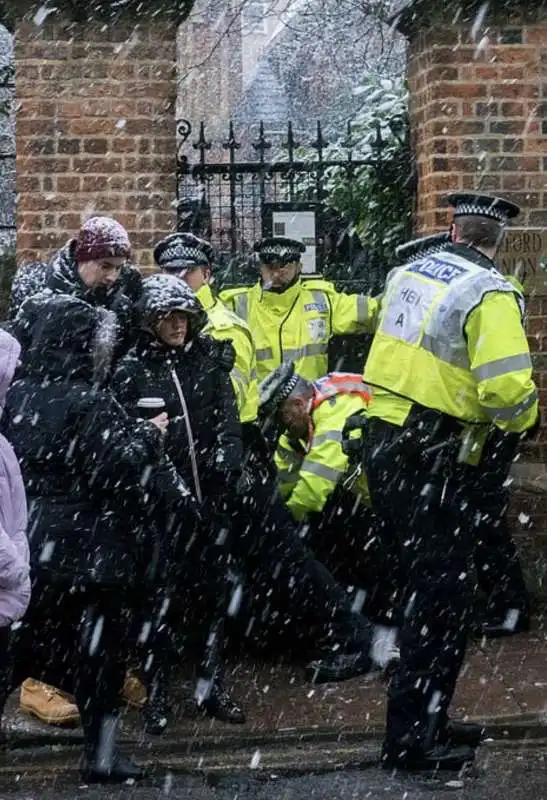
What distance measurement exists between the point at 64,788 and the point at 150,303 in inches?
72.0

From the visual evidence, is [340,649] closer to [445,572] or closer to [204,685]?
[204,685]

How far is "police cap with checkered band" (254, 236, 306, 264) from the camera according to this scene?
7.73 meters

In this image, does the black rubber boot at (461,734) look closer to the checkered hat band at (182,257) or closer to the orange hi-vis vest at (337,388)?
the orange hi-vis vest at (337,388)

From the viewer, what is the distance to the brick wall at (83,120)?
25.8 ft

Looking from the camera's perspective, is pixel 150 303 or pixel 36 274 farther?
pixel 36 274

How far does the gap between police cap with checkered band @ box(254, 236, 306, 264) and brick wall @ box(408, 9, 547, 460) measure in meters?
0.79

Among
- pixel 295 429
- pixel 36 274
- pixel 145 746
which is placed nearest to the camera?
pixel 145 746

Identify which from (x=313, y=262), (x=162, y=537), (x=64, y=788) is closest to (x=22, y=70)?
(x=313, y=262)

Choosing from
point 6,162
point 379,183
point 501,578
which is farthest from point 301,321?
point 6,162

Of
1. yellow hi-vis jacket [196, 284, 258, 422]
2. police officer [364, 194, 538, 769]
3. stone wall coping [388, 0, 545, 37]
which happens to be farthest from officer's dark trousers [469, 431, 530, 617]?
stone wall coping [388, 0, 545, 37]

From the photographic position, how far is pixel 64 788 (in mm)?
5438

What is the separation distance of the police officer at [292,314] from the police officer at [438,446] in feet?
7.17

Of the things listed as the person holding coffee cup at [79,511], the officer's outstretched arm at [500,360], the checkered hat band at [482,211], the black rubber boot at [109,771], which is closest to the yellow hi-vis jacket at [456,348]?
the officer's outstretched arm at [500,360]

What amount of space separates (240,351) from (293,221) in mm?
1738
